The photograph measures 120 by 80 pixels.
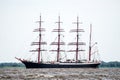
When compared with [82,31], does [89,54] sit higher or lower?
lower

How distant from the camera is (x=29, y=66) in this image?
151m

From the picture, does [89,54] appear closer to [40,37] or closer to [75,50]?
[75,50]

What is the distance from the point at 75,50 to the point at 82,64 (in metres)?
7.92

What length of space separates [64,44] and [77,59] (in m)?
9.59

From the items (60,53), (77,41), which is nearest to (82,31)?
(77,41)

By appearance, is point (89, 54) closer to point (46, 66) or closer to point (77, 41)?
point (77, 41)

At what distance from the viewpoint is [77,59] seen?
158 metres

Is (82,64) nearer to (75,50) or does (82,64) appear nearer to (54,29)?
(75,50)

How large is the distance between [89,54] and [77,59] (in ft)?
20.0

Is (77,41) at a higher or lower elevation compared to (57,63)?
higher

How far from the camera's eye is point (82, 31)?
161 metres

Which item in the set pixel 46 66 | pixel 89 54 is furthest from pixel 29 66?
pixel 89 54

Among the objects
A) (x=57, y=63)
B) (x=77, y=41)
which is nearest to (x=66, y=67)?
(x=57, y=63)

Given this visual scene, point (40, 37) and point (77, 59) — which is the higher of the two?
point (40, 37)
